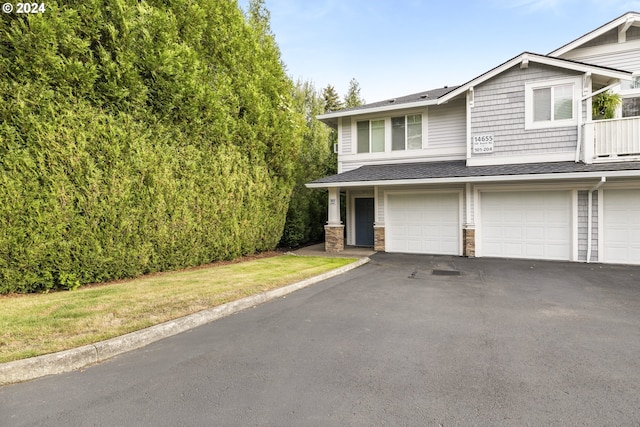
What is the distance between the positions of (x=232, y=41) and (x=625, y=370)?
11380mm

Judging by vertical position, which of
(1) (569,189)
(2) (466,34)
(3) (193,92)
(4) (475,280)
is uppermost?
(2) (466,34)

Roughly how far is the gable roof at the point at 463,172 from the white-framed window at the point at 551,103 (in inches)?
53.1

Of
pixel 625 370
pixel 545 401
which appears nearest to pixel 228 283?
pixel 545 401

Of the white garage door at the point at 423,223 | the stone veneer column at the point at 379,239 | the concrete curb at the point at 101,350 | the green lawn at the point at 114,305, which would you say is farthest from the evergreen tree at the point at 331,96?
the concrete curb at the point at 101,350

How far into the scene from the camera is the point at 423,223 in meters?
12.6

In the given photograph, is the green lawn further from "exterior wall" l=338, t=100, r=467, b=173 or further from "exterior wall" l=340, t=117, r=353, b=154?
"exterior wall" l=340, t=117, r=353, b=154

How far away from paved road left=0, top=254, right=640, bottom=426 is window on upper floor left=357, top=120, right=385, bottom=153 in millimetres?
8978

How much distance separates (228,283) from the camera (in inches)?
272

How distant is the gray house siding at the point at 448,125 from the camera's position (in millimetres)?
12516

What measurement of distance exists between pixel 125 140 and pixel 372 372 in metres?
6.92

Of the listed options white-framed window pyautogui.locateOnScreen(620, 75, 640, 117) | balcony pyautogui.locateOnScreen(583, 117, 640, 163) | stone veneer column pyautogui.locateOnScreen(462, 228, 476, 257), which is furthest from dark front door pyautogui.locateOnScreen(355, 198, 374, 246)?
white-framed window pyautogui.locateOnScreen(620, 75, 640, 117)

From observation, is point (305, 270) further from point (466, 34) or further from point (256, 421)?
point (466, 34)

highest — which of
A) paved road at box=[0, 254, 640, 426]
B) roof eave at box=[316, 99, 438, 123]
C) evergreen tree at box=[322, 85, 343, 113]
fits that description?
A: evergreen tree at box=[322, 85, 343, 113]

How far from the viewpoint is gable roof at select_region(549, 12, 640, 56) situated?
10.5 meters
